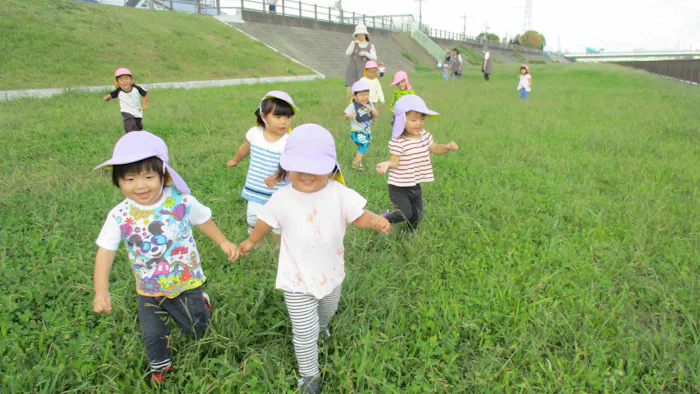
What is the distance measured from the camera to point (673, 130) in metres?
8.39

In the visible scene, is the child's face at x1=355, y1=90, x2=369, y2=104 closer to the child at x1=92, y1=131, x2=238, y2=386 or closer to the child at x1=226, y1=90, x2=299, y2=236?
the child at x1=226, y1=90, x2=299, y2=236

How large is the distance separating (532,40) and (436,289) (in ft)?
346

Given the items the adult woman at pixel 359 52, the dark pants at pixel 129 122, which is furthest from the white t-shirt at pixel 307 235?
the adult woman at pixel 359 52

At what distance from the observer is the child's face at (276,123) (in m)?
3.49

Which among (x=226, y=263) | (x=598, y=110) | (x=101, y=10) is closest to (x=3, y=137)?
(x=226, y=263)

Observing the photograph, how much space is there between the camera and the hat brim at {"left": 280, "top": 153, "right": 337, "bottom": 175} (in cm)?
207

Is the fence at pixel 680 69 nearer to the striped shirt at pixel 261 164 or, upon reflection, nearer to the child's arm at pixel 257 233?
the striped shirt at pixel 261 164

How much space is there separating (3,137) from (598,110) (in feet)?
44.5

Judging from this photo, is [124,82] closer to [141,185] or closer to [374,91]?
[374,91]

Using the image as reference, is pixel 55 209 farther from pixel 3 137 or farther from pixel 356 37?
pixel 356 37

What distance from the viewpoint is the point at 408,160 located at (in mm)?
3865

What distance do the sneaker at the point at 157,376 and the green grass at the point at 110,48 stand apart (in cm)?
1345

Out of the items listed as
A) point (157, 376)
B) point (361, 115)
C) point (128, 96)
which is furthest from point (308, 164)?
point (128, 96)

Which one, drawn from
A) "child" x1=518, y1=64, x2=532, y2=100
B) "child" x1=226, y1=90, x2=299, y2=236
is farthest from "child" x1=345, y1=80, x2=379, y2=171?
"child" x1=518, y1=64, x2=532, y2=100
